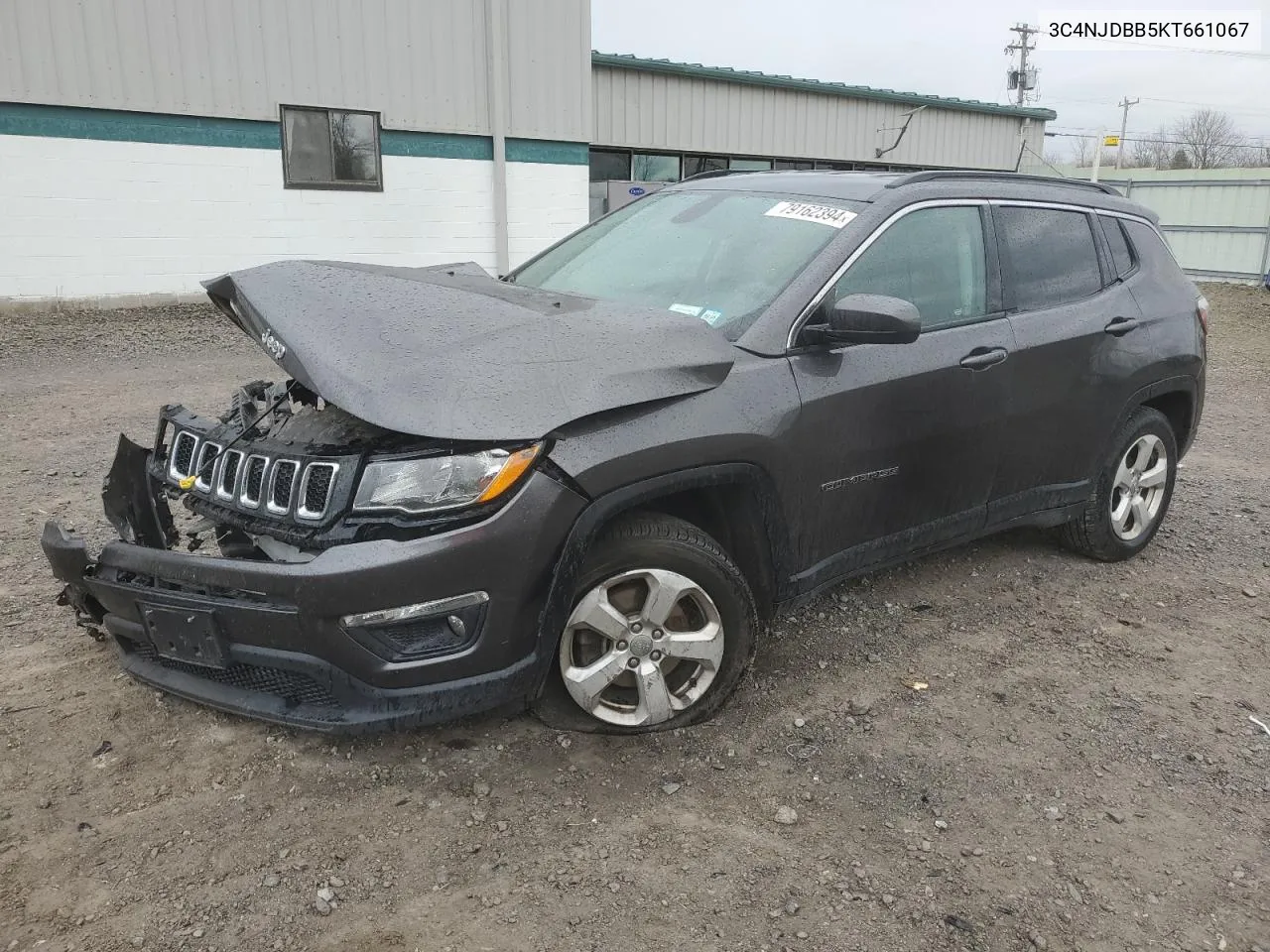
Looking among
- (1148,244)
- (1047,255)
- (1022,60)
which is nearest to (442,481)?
(1047,255)

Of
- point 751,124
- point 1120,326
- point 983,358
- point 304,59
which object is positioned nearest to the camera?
point 983,358

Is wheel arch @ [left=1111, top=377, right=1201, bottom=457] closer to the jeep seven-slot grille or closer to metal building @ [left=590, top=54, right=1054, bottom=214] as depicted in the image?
the jeep seven-slot grille

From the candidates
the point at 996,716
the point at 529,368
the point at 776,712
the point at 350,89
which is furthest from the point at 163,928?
the point at 350,89

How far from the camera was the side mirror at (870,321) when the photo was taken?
2.94m

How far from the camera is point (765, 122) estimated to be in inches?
715

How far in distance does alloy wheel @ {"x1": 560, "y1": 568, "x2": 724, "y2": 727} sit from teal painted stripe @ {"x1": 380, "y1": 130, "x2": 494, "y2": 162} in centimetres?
1239

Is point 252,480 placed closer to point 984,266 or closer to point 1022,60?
point 984,266

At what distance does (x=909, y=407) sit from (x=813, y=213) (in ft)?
2.59

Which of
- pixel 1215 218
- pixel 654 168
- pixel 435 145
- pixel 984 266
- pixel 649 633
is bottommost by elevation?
pixel 649 633

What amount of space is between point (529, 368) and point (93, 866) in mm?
1654

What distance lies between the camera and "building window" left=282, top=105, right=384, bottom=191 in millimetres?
12930

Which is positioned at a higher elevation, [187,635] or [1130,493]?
[187,635]

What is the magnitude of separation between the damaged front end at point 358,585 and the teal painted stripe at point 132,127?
11004 millimetres

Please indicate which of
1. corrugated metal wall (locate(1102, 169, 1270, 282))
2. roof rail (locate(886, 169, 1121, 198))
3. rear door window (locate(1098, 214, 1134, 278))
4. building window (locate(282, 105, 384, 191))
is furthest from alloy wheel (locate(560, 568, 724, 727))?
corrugated metal wall (locate(1102, 169, 1270, 282))
